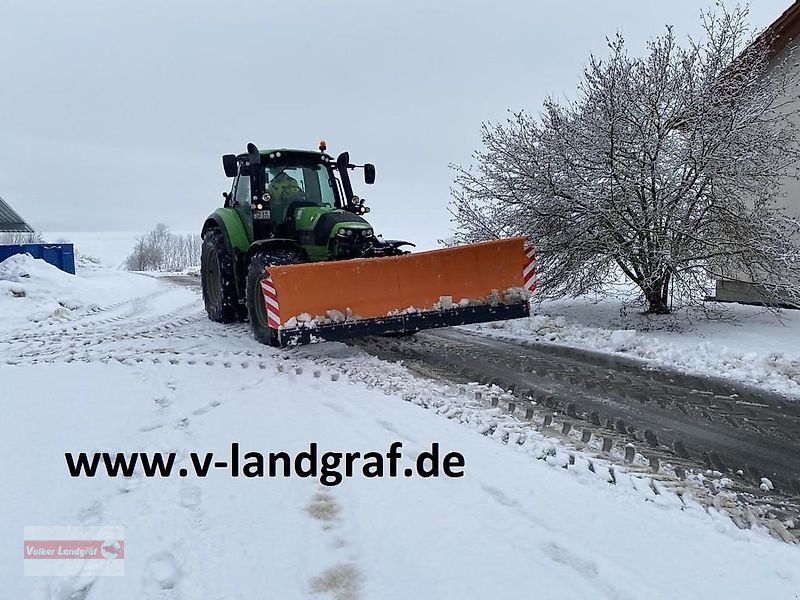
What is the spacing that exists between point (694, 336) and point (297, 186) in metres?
5.19

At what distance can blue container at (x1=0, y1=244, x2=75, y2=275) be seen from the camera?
1738cm

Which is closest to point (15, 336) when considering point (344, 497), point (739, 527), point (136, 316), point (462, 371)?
point (136, 316)

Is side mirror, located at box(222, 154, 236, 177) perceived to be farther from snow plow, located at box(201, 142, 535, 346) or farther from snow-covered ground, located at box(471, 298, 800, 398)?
snow-covered ground, located at box(471, 298, 800, 398)

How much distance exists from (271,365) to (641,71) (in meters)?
6.39

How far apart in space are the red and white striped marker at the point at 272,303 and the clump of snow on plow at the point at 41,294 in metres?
5.60

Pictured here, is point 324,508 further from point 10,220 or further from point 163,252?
point 163,252

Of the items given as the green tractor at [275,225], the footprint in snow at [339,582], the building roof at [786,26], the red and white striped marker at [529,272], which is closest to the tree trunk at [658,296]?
the red and white striped marker at [529,272]

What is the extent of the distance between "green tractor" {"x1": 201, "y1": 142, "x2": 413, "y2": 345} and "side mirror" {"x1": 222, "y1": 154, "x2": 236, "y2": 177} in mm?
13

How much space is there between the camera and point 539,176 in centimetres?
865

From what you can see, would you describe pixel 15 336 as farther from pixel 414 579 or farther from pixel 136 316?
pixel 414 579

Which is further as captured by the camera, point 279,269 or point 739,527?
point 279,269

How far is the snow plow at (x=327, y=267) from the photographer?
5590 mm

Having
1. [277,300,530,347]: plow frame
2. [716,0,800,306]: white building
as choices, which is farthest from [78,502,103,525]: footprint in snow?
[716,0,800,306]: white building

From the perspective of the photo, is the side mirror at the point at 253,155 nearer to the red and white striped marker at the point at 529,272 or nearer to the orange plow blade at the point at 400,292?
the orange plow blade at the point at 400,292
